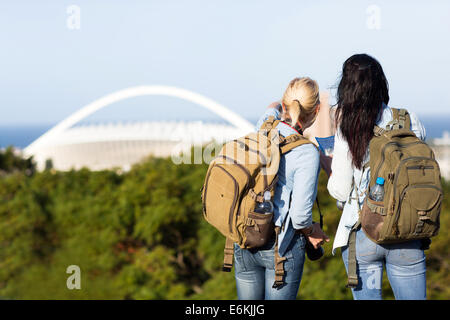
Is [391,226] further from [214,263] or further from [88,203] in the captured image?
[88,203]

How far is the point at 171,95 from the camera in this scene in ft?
131

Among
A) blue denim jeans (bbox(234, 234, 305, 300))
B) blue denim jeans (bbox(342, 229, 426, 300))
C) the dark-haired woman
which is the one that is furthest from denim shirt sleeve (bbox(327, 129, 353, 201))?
blue denim jeans (bbox(234, 234, 305, 300))

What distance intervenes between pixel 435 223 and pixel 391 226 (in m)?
0.23

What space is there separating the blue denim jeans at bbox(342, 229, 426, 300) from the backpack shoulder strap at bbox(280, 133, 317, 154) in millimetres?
549

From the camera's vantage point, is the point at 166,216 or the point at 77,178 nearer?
the point at 166,216

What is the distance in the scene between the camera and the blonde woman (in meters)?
2.61

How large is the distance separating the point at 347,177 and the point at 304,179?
235 mm

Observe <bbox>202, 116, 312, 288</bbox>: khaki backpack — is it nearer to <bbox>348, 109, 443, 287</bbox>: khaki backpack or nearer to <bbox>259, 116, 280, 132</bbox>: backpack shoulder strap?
<bbox>259, 116, 280, 132</bbox>: backpack shoulder strap

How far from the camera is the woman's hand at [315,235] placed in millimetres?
2793

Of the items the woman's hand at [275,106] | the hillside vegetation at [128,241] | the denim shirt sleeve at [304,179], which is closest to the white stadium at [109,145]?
the hillside vegetation at [128,241]

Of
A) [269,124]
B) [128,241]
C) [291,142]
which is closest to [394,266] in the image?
[291,142]
